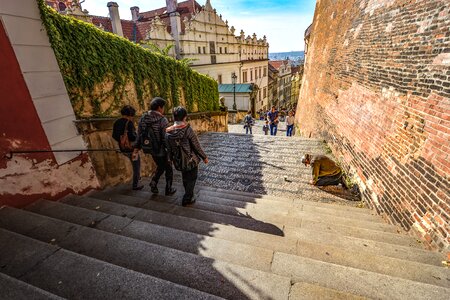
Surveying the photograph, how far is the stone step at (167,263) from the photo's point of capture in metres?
1.66

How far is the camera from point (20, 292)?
4.71 feet

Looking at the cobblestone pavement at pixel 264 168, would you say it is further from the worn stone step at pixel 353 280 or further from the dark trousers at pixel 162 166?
the worn stone step at pixel 353 280

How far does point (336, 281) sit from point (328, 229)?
124cm

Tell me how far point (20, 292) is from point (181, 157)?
210 cm

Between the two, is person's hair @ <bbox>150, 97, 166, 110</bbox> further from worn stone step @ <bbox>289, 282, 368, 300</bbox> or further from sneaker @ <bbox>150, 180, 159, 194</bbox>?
worn stone step @ <bbox>289, 282, 368, 300</bbox>

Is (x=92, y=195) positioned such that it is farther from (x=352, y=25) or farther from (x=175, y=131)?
(x=352, y=25)

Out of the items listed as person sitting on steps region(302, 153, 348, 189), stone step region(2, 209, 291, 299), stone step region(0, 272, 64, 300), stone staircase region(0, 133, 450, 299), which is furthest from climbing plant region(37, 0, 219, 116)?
person sitting on steps region(302, 153, 348, 189)

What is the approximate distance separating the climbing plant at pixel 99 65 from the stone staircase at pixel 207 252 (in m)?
1.87

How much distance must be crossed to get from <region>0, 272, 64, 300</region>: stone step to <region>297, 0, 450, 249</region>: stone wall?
12.3 ft

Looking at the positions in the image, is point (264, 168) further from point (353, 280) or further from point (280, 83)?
point (280, 83)

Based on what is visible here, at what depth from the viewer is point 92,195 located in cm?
371

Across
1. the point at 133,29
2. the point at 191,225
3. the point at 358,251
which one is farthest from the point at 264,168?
the point at 133,29

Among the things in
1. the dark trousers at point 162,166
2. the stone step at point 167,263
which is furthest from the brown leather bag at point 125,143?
the stone step at point 167,263

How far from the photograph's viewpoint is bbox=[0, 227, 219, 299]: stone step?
5.05ft
